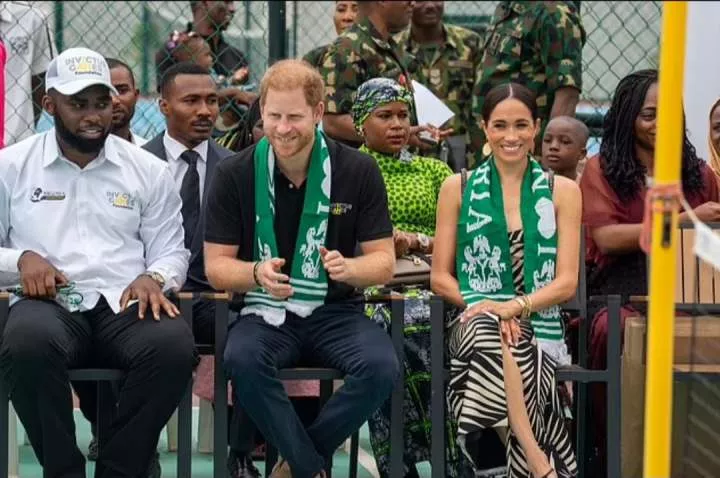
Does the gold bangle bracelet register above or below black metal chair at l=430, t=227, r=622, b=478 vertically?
above

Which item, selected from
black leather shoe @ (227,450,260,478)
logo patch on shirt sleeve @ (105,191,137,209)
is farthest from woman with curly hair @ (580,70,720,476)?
logo patch on shirt sleeve @ (105,191,137,209)

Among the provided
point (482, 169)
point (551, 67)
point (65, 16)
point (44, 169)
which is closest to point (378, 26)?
point (551, 67)

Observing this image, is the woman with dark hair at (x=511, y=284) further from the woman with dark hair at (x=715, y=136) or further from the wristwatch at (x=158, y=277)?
the wristwatch at (x=158, y=277)

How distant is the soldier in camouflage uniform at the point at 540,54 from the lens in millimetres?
7793

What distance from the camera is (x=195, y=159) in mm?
6613

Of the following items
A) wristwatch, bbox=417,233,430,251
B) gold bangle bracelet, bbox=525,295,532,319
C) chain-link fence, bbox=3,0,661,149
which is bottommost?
gold bangle bracelet, bbox=525,295,532,319

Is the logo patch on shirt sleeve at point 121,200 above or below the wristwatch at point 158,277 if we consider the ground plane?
above

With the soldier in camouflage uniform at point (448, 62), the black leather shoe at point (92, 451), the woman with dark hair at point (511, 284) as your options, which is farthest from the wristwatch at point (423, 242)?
the soldier in camouflage uniform at point (448, 62)

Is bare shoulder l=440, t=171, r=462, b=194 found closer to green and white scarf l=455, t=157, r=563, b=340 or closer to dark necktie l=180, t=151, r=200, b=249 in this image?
green and white scarf l=455, t=157, r=563, b=340

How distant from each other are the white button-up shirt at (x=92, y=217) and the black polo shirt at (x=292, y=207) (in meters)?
0.25

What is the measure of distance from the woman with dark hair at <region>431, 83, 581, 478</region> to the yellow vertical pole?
231 centimetres

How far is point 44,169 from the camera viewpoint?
586 cm

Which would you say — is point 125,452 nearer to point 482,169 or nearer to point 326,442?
point 326,442

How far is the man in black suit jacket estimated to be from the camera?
612 centimetres
